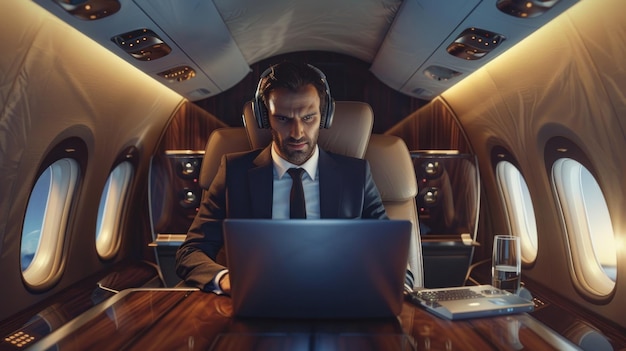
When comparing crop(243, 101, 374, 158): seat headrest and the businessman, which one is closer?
the businessman

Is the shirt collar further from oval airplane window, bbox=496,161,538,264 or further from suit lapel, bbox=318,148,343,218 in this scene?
oval airplane window, bbox=496,161,538,264

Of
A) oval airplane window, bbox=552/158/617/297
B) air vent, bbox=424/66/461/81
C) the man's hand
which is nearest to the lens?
the man's hand

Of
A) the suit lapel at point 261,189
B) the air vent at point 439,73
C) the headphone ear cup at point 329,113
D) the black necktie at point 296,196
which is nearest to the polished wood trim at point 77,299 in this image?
the suit lapel at point 261,189

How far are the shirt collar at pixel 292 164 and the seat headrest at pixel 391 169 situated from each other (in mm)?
377

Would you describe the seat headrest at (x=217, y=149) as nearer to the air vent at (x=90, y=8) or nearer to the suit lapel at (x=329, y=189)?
the suit lapel at (x=329, y=189)

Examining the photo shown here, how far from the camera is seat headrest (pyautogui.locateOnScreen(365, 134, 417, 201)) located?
9.33 ft

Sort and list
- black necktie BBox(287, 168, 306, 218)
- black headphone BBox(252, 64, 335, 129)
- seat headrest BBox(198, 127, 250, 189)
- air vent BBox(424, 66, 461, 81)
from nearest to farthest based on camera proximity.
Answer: black necktie BBox(287, 168, 306, 218) < black headphone BBox(252, 64, 335, 129) < seat headrest BBox(198, 127, 250, 189) < air vent BBox(424, 66, 461, 81)

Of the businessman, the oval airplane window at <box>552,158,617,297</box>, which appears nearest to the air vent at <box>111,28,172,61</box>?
the businessman

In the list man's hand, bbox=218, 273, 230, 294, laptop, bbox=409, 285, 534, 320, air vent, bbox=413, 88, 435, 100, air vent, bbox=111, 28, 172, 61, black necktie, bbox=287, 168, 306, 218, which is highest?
air vent, bbox=413, 88, 435, 100

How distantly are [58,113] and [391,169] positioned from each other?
6.39ft

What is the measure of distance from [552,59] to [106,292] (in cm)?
333

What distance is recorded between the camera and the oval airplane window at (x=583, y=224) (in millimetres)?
3502

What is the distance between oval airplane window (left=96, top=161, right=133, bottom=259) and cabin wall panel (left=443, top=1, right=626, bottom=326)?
3119 millimetres

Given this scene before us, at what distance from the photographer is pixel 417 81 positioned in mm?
4551
